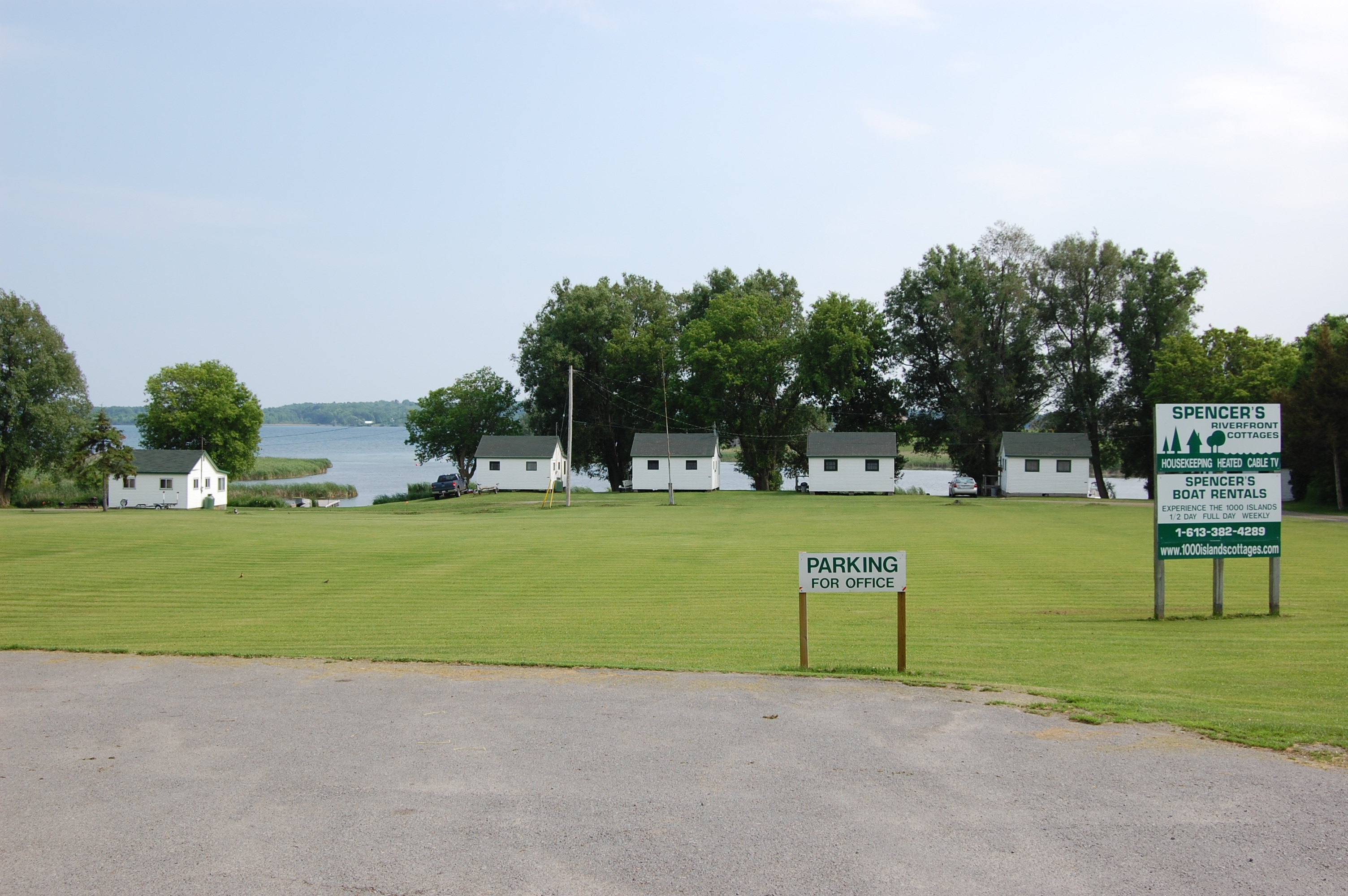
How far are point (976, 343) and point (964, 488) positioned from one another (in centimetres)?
1267

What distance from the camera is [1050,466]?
230ft

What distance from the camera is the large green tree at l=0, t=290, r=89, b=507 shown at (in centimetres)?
7488

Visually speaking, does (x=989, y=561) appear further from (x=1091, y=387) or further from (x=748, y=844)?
(x=1091, y=387)

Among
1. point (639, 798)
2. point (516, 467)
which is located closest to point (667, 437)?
point (516, 467)

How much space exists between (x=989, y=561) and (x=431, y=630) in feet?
52.6

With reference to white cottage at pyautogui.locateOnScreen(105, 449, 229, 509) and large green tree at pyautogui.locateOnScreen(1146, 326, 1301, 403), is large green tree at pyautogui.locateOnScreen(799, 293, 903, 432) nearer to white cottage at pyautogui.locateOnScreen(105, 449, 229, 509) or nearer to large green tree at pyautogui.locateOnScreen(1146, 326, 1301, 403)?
large green tree at pyautogui.locateOnScreen(1146, 326, 1301, 403)

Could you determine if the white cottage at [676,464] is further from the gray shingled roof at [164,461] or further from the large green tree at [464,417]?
the gray shingled roof at [164,461]

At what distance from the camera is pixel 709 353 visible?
7725cm

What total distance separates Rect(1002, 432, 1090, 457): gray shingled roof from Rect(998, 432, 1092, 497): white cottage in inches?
1.3

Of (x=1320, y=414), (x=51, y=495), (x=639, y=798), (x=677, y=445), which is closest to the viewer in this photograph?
(x=639, y=798)

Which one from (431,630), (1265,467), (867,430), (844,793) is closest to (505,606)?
(431,630)

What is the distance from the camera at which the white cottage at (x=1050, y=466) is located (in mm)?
69875

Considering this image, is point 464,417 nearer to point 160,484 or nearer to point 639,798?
point 160,484

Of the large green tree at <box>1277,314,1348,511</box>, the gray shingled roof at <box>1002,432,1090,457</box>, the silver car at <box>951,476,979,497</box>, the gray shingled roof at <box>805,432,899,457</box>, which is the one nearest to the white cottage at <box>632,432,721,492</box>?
the gray shingled roof at <box>805,432,899,457</box>
